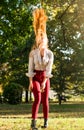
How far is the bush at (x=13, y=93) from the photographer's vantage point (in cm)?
3598

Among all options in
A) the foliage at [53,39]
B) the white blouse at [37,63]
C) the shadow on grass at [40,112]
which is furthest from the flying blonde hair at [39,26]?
the foliage at [53,39]

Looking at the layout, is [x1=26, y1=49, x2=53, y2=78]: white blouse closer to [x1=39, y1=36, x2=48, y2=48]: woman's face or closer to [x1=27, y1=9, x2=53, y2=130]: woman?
[x1=27, y1=9, x2=53, y2=130]: woman

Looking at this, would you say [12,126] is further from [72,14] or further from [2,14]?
[72,14]

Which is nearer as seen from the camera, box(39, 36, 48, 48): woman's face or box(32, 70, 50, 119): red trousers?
box(32, 70, 50, 119): red trousers

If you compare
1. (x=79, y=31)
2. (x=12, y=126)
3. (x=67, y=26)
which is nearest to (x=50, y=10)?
(x=67, y=26)

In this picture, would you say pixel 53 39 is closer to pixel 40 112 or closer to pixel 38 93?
pixel 40 112

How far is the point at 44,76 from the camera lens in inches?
340

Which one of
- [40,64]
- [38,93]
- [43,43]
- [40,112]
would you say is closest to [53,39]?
[40,112]

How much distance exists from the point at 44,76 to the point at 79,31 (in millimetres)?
27373

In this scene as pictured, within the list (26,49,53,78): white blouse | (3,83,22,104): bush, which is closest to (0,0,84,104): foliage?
(3,83,22,104): bush

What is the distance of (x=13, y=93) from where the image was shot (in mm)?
36000

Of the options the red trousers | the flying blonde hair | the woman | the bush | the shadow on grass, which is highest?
the flying blonde hair

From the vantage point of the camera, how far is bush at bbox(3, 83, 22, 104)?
1417 inches

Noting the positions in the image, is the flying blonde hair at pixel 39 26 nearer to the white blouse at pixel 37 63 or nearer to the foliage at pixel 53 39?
the white blouse at pixel 37 63
